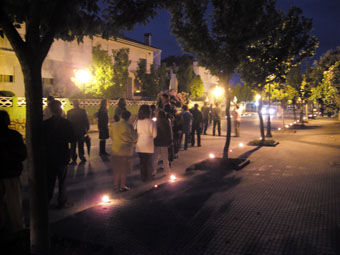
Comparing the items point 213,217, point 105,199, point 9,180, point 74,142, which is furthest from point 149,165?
point 9,180

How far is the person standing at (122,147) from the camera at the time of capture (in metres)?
6.80

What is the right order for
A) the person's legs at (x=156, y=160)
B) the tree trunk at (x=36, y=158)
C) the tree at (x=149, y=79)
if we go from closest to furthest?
the tree trunk at (x=36, y=158), the person's legs at (x=156, y=160), the tree at (x=149, y=79)

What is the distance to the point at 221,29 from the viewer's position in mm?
8984

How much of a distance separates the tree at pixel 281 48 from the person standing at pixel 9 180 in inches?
398

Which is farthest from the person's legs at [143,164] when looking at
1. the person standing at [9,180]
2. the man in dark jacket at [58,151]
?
the person standing at [9,180]

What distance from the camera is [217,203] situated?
5773 mm

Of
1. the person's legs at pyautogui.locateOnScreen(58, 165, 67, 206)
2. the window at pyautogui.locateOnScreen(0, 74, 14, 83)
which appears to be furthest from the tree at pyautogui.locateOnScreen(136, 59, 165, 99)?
the person's legs at pyautogui.locateOnScreen(58, 165, 67, 206)

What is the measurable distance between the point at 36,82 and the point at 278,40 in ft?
39.6

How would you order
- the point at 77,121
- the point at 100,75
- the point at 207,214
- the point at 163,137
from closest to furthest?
the point at 207,214, the point at 163,137, the point at 77,121, the point at 100,75

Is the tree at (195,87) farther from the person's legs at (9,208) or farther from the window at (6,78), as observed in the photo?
the person's legs at (9,208)

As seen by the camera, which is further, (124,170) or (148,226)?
(124,170)

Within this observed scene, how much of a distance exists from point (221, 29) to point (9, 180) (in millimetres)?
6902

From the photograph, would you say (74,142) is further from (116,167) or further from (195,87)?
(195,87)

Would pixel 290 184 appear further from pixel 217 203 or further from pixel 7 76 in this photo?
pixel 7 76
